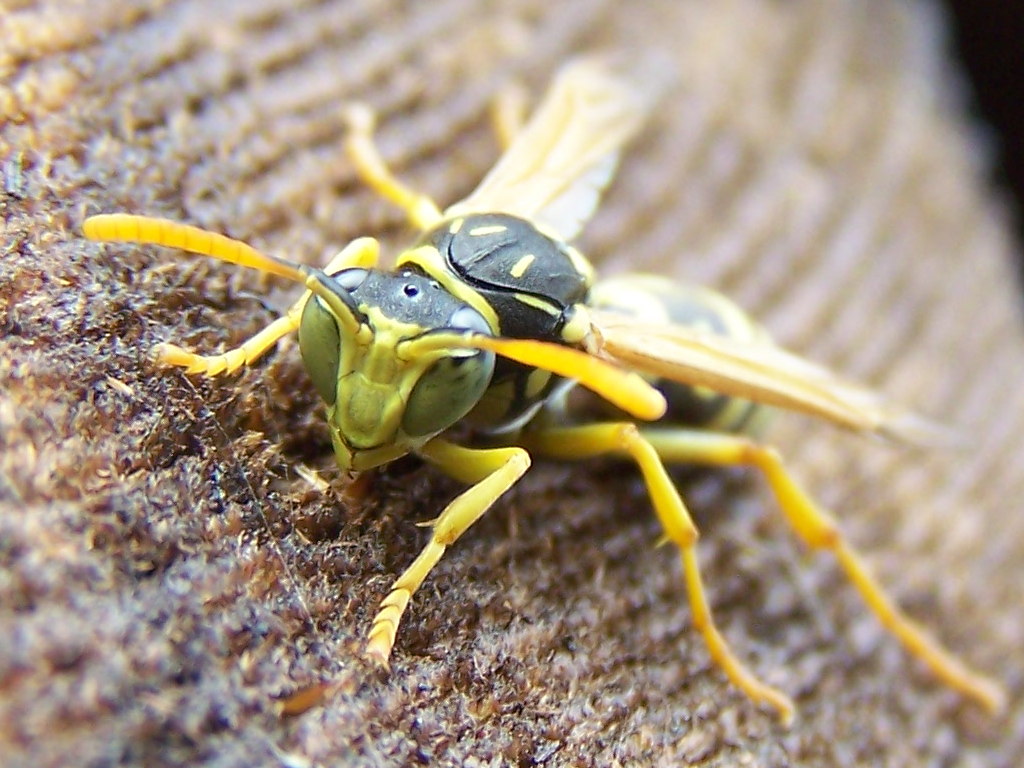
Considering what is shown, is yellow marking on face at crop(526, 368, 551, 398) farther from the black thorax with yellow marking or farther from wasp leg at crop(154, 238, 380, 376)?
wasp leg at crop(154, 238, 380, 376)

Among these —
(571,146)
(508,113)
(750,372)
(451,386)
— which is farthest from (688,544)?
(508,113)

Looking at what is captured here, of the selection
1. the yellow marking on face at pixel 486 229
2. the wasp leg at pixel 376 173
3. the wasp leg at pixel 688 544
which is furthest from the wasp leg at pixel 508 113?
the wasp leg at pixel 688 544

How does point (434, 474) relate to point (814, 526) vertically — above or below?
above

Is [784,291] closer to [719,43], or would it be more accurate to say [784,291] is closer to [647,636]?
[719,43]

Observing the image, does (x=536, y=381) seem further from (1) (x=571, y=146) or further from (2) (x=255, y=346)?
(1) (x=571, y=146)

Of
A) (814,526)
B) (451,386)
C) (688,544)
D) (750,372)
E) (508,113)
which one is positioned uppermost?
(508,113)

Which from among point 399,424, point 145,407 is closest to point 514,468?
point 399,424

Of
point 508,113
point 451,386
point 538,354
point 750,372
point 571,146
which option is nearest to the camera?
point 538,354

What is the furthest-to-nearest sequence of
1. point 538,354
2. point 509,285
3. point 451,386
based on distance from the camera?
1. point 509,285
2. point 451,386
3. point 538,354

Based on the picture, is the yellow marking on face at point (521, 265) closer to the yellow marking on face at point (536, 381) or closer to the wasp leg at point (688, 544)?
the yellow marking on face at point (536, 381)
